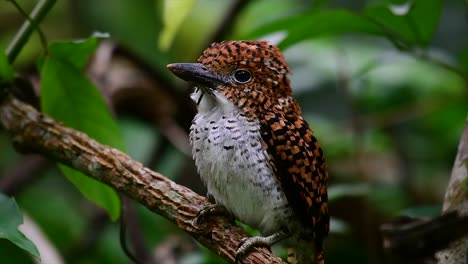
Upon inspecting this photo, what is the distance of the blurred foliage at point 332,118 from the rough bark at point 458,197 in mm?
1044

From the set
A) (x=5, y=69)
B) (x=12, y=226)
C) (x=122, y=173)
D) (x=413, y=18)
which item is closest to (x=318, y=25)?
(x=413, y=18)

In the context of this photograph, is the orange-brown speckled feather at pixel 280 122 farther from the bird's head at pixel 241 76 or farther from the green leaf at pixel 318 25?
the green leaf at pixel 318 25

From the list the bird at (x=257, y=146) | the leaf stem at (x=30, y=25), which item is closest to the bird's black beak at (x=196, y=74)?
the bird at (x=257, y=146)

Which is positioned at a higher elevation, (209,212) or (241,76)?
(241,76)

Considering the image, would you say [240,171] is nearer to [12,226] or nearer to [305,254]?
[305,254]

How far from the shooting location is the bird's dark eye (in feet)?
8.60

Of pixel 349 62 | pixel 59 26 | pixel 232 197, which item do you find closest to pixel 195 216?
pixel 232 197

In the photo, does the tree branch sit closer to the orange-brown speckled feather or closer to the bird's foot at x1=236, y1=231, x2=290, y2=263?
the bird's foot at x1=236, y1=231, x2=290, y2=263

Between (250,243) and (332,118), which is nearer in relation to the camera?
(250,243)

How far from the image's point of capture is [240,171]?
8.05 feet

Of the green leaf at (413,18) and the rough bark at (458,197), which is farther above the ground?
the green leaf at (413,18)

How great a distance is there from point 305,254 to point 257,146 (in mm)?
431

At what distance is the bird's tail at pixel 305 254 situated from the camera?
2.65 metres

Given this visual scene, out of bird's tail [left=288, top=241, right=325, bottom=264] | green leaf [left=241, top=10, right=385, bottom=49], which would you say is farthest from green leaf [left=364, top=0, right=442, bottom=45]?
bird's tail [left=288, top=241, right=325, bottom=264]
